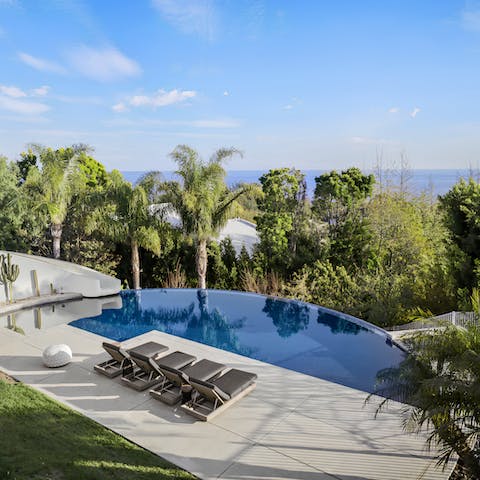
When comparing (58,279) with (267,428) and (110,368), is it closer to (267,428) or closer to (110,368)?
(110,368)

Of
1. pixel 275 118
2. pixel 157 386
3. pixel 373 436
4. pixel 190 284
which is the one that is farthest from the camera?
pixel 275 118

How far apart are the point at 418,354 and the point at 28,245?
775 inches

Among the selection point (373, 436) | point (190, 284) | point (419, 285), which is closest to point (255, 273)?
point (190, 284)

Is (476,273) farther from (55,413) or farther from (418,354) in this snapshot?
(55,413)

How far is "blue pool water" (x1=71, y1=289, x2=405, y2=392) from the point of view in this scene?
30.0 feet

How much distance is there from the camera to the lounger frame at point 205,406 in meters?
6.34

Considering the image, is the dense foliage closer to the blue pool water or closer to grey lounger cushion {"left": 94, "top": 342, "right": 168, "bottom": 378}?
the blue pool water

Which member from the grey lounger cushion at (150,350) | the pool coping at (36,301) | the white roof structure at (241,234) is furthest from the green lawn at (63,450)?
the white roof structure at (241,234)

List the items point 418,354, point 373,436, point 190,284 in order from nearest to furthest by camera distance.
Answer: point 418,354 < point 373,436 < point 190,284

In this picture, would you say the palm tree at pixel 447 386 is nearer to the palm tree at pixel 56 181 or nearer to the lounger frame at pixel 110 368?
the lounger frame at pixel 110 368

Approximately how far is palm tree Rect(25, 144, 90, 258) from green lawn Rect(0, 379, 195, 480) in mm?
11873

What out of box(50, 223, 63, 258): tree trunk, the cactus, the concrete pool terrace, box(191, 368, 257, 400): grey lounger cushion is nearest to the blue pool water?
the concrete pool terrace

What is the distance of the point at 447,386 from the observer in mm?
4191

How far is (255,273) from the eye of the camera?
17672 mm
